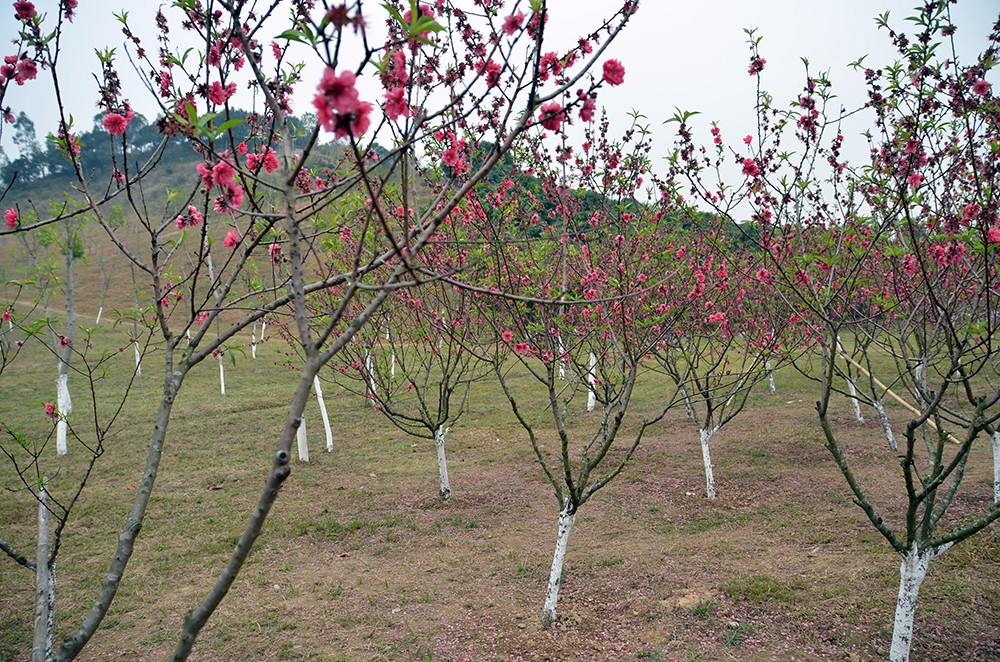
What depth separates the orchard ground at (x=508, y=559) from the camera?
489 centimetres

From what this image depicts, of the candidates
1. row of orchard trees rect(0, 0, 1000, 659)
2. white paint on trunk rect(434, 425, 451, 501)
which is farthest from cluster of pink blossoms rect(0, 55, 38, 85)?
white paint on trunk rect(434, 425, 451, 501)

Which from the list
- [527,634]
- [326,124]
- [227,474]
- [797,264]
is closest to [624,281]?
[797,264]

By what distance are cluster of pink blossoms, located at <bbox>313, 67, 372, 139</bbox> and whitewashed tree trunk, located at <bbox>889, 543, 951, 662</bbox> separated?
14.6ft

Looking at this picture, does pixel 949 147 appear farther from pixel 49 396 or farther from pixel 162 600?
pixel 49 396

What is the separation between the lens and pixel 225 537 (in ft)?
24.6

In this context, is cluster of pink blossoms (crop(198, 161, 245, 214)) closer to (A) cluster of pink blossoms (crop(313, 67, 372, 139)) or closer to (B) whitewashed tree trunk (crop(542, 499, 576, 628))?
(A) cluster of pink blossoms (crop(313, 67, 372, 139))

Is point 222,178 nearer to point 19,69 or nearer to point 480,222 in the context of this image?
point 19,69

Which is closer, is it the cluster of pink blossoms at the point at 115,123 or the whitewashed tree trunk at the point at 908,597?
the cluster of pink blossoms at the point at 115,123

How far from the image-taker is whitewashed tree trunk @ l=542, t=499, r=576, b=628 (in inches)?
197

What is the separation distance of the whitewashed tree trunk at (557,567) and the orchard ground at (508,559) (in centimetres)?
15

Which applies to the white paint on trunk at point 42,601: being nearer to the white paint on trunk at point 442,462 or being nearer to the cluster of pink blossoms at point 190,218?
the cluster of pink blossoms at point 190,218

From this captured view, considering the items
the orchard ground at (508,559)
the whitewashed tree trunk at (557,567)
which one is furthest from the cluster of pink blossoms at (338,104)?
the whitewashed tree trunk at (557,567)

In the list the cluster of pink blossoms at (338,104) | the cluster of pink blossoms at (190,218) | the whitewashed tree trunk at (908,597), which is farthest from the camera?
the whitewashed tree trunk at (908,597)

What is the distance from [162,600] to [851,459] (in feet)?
33.3
